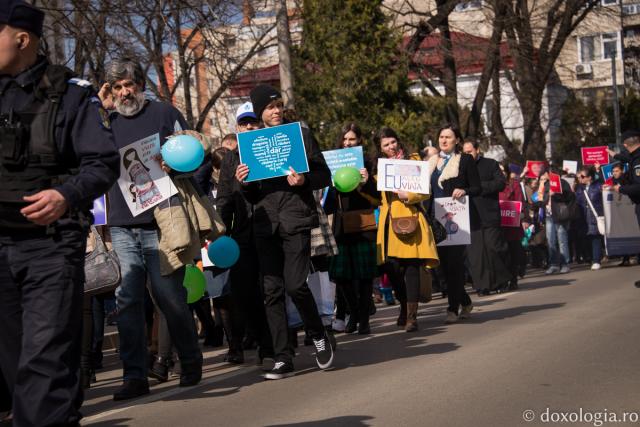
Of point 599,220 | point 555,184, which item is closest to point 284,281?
point 555,184

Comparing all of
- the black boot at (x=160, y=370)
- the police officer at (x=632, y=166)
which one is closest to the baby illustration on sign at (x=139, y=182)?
the black boot at (x=160, y=370)

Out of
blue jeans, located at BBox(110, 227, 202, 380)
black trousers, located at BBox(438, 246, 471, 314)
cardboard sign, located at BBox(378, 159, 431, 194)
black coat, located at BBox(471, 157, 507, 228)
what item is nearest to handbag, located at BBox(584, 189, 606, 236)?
black coat, located at BBox(471, 157, 507, 228)

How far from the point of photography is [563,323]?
410 inches

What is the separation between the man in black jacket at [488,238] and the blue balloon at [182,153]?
8016mm

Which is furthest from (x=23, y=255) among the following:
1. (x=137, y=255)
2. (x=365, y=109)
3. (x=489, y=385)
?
(x=365, y=109)

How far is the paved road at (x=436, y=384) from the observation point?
20.6 feet

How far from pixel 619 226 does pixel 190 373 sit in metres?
14.2

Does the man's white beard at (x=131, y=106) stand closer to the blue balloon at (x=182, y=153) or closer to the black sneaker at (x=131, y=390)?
the blue balloon at (x=182, y=153)

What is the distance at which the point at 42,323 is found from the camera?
4.60m

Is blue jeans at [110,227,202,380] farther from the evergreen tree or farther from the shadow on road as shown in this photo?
the evergreen tree

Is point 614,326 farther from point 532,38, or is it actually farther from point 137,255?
point 532,38

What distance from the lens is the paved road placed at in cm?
629

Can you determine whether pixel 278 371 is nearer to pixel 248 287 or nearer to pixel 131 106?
pixel 248 287

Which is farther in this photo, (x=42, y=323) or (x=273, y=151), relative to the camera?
(x=273, y=151)
